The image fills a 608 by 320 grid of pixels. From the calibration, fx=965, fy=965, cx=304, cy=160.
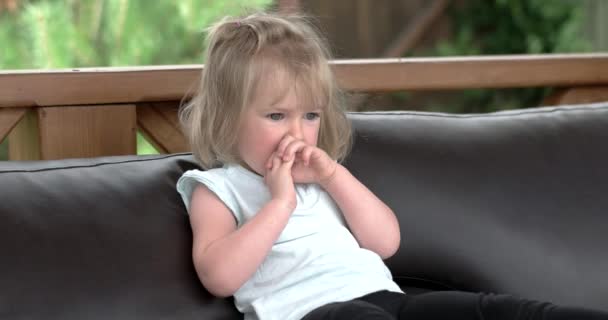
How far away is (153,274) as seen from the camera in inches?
57.6

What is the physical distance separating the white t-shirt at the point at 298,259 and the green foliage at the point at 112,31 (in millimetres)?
2007

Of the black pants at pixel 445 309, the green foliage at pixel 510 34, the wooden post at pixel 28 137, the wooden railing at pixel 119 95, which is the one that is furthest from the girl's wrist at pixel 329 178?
the green foliage at pixel 510 34

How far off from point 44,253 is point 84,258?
0.19 ft

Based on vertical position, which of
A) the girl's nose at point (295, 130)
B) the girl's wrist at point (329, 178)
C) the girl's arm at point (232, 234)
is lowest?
the girl's arm at point (232, 234)

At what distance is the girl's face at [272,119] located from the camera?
1.51 metres

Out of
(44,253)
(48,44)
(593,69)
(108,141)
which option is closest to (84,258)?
(44,253)

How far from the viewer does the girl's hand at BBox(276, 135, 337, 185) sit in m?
1.50

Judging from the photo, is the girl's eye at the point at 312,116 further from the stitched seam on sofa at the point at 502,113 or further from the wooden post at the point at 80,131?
the wooden post at the point at 80,131

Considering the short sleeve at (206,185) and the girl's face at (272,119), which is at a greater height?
the girl's face at (272,119)

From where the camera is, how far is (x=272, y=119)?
59.9 inches

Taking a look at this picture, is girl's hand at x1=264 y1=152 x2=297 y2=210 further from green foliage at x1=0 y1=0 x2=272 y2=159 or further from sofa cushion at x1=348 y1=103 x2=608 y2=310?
green foliage at x1=0 y1=0 x2=272 y2=159

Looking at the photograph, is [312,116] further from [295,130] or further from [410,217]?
[410,217]

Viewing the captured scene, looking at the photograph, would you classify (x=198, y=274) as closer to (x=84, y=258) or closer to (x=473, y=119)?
(x=84, y=258)

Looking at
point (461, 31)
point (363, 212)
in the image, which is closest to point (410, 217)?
point (363, 212)
